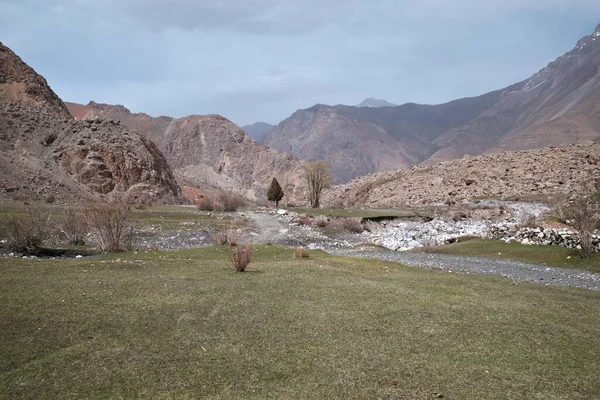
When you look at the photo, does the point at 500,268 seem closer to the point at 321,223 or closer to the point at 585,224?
the point at 585,224

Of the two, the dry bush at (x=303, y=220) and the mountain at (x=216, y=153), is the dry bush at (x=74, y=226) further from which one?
the mountain at (x=216, y=153)

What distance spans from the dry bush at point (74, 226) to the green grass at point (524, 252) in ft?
62.1

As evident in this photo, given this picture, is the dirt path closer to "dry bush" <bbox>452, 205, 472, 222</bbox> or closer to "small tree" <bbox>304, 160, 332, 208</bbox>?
"dry bush" <bbox>452, 205, 472, 222</bbox>

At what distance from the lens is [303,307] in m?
10.0

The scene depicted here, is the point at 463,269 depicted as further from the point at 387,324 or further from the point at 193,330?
the point at 193,330

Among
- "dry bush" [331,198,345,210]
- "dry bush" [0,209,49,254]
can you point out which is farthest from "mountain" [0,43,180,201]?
"dry bush" [0,209,49,254]

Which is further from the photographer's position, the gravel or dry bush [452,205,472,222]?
dry bush [452,205,472,222]

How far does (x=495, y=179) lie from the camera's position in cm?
7038

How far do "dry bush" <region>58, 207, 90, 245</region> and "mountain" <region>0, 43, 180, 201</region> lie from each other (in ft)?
112

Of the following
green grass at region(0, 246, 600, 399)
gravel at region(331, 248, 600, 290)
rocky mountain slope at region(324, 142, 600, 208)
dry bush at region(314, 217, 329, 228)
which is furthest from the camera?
rocky mountain slope at region(324, 142, 600, 208)

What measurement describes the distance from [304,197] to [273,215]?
61.6 m

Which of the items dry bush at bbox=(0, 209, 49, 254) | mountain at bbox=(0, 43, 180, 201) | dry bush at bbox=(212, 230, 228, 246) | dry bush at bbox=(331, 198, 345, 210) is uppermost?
mountain at bbox=(0, 43, 180, 201)

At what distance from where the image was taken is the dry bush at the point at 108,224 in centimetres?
1945

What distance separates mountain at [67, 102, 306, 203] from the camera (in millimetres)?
130075
